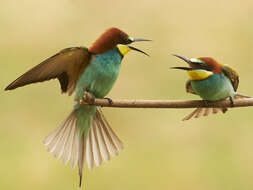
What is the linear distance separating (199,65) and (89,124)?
40 centimetres

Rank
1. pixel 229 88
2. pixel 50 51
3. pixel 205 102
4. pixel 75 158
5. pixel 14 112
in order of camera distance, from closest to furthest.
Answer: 1. pixel 205 102
2. pixel 229 88
3. pixel 75 158
4. pixel 14 112
5. pixel 50 51

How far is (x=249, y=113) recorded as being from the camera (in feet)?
8.98

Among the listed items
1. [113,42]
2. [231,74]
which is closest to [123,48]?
[113,42]

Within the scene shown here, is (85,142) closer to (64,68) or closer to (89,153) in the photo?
(89,153)

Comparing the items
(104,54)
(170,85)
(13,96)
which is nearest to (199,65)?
(104,54)

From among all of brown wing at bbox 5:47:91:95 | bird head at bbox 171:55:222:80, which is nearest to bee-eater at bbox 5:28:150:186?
brown wing at bbox 5:47:91:95

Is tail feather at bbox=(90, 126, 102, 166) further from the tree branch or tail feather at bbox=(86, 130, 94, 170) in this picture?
the tree branch

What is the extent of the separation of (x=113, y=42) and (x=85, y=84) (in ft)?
0.46

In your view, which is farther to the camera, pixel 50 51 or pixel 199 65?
pixel 50 51

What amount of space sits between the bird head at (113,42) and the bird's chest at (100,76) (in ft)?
0.15

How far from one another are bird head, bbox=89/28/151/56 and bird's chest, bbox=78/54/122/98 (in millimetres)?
46

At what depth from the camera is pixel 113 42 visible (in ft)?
3.92

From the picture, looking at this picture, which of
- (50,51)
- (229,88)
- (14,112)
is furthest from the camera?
(50,51)

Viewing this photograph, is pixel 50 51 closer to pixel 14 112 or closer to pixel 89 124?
pixel 14 112
